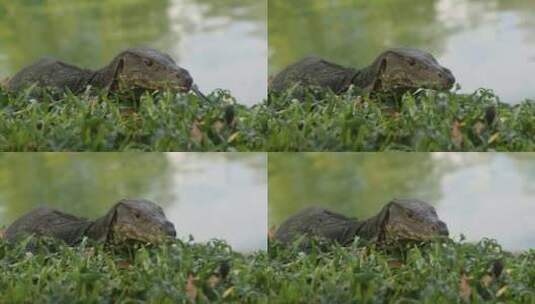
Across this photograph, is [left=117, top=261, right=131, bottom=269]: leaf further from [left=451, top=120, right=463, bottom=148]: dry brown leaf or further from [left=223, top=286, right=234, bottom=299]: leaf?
[left=451, top=120, right=463, bottom=148]: dry brown leaf

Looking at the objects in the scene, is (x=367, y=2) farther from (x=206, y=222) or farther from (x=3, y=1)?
→ (x=3, y=1)

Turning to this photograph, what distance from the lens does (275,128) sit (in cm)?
478

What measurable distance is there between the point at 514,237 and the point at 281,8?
1377 mm

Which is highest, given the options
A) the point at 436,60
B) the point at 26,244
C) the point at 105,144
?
the point at 436,60

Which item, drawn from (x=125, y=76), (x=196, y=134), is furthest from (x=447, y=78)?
(x=125, y=76)

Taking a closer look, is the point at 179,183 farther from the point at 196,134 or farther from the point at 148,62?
the point at 148,62

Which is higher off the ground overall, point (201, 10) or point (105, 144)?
point (201, 10)

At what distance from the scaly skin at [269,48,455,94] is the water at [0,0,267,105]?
129mm

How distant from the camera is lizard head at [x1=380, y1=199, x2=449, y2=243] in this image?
4.86 metres

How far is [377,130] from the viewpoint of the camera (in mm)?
4766

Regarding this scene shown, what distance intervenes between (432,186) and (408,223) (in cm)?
28

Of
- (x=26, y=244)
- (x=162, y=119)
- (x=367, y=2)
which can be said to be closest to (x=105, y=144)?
(x=162, y=119)

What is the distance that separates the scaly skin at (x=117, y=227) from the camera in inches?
192

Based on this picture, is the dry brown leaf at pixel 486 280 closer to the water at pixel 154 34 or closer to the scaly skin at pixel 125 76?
the water at pixel 154 34
